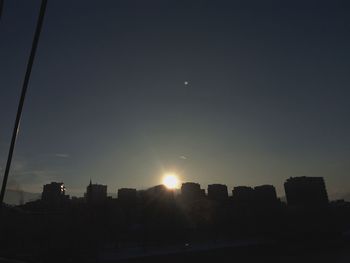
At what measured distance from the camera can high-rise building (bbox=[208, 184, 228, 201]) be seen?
342 ft

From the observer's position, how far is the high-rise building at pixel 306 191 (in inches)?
4141

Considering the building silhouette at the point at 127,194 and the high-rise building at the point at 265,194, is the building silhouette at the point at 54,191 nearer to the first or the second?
the building silhouette at the point at 127,194

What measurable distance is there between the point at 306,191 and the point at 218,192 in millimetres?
32610

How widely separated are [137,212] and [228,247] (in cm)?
2767

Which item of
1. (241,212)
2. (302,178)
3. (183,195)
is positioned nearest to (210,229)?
(241,212)

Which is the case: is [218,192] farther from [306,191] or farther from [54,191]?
[54,191]

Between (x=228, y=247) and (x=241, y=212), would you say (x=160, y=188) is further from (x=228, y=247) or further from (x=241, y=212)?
(x=228, y=247)

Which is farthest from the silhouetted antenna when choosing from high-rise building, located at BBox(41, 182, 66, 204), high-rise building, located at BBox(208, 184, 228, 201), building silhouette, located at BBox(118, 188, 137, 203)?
high-rise building, located at BBox(208, 184, 228, 201)

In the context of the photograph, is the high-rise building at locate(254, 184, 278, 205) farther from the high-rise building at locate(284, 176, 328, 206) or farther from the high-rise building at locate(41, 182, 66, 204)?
the high-rise building at locate(41, 182, 66, 204)

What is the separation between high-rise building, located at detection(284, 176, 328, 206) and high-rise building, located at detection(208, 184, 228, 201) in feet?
80.4

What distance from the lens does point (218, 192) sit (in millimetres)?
105375

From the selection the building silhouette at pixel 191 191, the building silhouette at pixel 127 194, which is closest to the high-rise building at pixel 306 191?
the building silhouette at pixel 191 191

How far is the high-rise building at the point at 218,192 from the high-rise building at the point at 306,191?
24.5 metres

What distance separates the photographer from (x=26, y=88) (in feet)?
8.32
